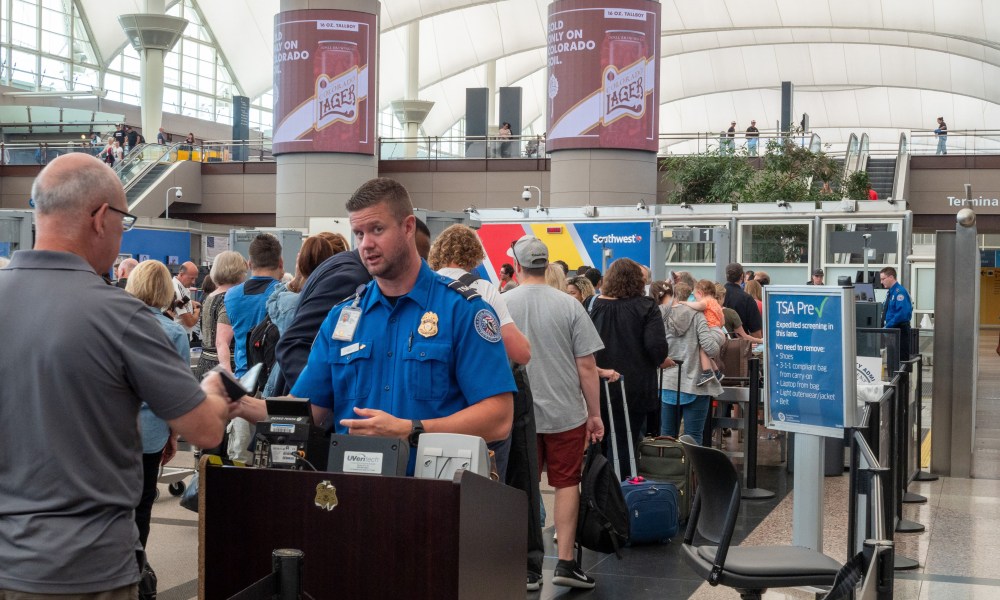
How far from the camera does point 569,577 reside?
5.67m

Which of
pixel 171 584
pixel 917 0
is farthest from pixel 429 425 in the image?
pixel 917 0

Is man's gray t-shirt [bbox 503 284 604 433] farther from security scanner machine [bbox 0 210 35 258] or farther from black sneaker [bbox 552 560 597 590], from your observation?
security scanner machine [bbox 0 210 35 258]

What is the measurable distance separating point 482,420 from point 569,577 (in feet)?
9.40

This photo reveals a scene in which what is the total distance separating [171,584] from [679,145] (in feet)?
87.5

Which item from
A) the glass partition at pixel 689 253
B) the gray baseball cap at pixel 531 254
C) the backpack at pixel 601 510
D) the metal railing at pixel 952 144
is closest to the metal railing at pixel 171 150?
the metal railing at pixel 952 144

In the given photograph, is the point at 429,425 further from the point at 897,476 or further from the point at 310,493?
the point at 897,476

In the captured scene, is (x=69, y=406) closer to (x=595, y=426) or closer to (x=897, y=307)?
(x=595, y=426)

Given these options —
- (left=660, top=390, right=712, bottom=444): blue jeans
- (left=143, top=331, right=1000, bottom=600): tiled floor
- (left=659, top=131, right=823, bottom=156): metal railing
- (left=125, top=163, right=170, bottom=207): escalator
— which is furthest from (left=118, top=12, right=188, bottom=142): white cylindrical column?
(left=660, top=390, right=712, bottom=444): blue jeans

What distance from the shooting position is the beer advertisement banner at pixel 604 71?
993 inches

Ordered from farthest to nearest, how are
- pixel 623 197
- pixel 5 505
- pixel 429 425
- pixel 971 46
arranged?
pixel 971 46, pixel 623 197, pixel 429 425, pixel 5 505

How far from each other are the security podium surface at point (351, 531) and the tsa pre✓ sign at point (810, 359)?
9.48 feet

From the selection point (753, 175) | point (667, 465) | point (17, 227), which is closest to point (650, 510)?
point (667, 465)

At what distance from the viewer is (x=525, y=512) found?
3082 millimetres

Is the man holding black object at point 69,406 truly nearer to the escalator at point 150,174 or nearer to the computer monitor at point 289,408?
the computer monitor at point 289,408
